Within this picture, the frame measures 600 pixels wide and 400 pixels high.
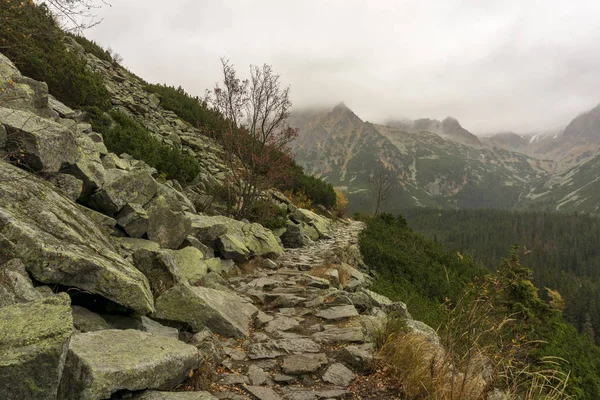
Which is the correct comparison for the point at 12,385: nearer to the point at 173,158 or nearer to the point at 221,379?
the point at 221,379

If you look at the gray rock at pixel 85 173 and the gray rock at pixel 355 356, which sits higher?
the gray rock at pixel 85 173

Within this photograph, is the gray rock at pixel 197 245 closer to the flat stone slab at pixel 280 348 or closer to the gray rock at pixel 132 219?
the gray rock at pixel 132 219

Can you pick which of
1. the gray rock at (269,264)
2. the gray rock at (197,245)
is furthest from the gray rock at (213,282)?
the gray rock at (269,264)

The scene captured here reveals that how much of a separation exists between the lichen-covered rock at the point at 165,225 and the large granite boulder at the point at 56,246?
2634 mm

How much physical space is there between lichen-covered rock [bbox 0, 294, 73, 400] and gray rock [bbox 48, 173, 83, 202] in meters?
3.88

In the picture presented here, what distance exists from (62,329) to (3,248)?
181 cm

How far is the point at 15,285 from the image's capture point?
309 cm

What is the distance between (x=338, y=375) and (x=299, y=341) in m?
1.02

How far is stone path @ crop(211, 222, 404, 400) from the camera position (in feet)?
12.5

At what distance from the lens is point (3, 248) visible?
3383 millimetres

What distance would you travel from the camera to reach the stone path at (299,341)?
380 centimetres

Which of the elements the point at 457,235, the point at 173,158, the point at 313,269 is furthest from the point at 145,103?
the point at 457,235

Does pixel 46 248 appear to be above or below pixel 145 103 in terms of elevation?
below

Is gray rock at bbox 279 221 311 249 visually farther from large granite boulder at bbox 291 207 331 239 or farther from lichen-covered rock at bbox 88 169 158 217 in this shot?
lichen-covered rock at bbox 88 169 158 217
